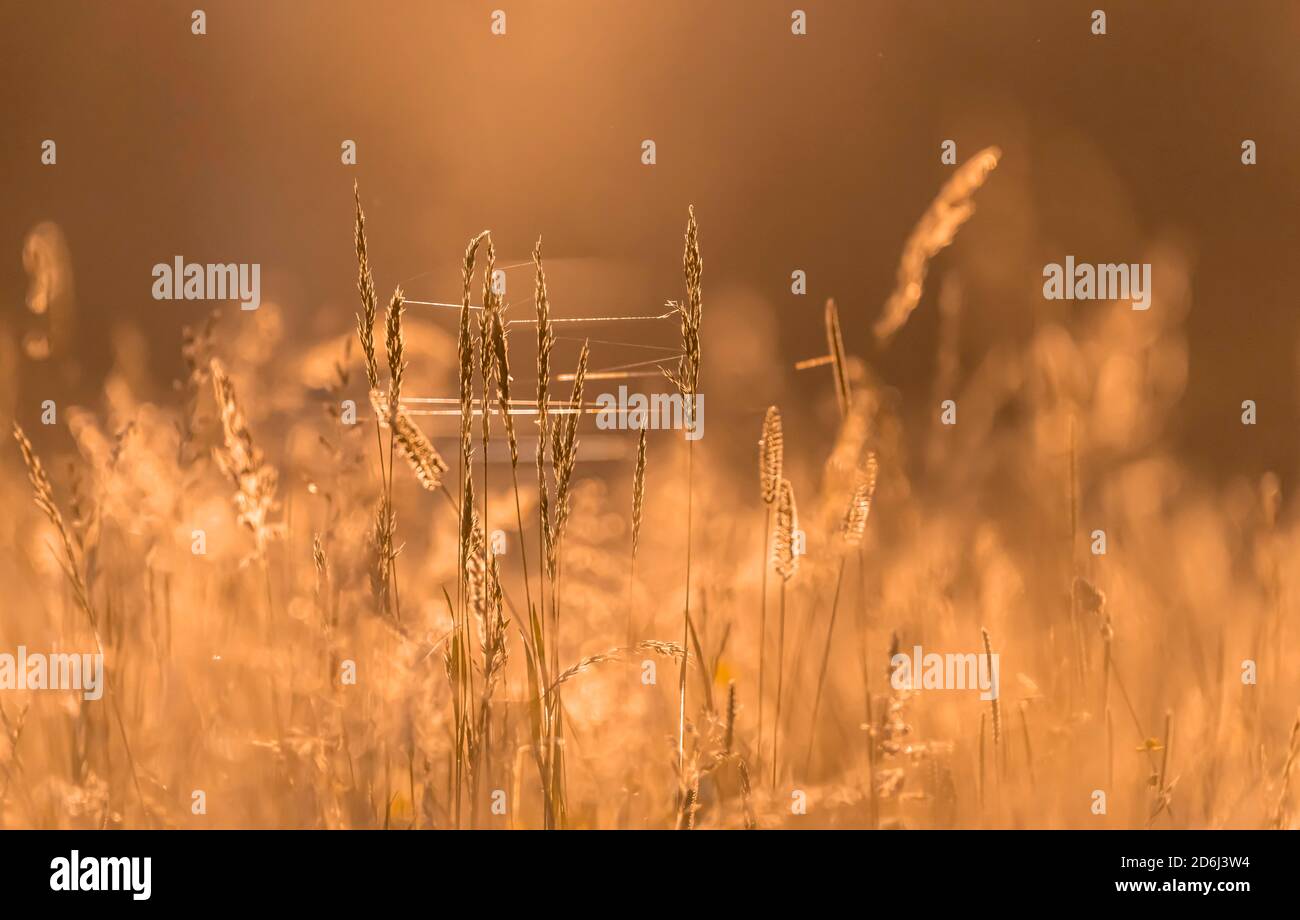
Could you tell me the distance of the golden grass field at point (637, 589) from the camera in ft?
4.42

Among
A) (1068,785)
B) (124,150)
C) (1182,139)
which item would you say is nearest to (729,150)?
A: (1182,139)

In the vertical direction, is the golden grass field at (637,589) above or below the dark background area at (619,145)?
below

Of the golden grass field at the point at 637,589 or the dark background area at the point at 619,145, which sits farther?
the dark background area at the point at 619,145

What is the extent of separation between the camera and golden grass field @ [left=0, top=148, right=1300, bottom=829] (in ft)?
4.42

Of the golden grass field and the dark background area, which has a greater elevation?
the dark background area

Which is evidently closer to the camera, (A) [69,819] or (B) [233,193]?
(A) [69,819]

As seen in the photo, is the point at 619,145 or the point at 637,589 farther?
the point at 619,145

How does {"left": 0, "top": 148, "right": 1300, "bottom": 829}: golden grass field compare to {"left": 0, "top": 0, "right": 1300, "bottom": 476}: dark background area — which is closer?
{"left": 0, "top": 148, "right": 1300, "bottom": 829}: golden grass field

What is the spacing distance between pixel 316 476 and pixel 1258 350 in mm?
1837

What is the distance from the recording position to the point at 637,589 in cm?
170

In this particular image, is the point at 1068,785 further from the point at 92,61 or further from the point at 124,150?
the point at 92,61

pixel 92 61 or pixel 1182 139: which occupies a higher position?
pixel 92 61

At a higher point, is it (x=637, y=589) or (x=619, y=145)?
(x=619, y=145)
